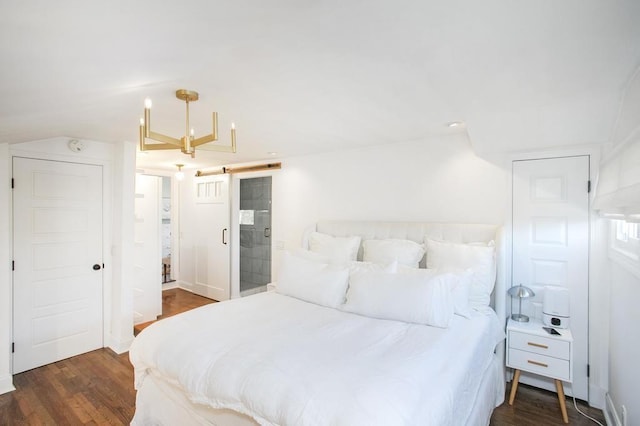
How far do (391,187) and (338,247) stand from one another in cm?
89

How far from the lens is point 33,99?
5.67ft

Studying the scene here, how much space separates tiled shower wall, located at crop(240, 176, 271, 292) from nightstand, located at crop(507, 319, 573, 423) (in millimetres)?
3697

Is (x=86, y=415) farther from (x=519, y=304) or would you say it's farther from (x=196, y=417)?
(x=519, y=304)

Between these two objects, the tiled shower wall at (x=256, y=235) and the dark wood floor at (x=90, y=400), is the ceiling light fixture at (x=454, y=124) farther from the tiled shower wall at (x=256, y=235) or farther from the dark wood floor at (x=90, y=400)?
the tiled shower wall at (x=256, y=235)

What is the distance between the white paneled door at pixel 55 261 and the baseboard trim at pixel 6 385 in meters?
0.32

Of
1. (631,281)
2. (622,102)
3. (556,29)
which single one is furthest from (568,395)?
(556,29)

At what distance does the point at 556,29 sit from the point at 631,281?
159 centimetres

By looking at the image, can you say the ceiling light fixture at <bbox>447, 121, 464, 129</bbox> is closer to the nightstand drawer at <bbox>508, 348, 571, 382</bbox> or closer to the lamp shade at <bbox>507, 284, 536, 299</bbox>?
the lamp shade at <bbox>507, 284, 536, 299</bbox>

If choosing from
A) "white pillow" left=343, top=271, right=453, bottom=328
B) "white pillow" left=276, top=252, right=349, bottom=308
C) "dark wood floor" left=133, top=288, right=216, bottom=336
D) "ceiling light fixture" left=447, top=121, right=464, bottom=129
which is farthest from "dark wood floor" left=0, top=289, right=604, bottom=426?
"ceiling light fixture" left=447, top=121, right=464, bottom=129

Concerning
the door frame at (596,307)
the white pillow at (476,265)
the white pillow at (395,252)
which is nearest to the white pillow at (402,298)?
the white pillow at (476,265)

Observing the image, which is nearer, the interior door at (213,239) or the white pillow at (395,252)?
the white pillow at (395,252)

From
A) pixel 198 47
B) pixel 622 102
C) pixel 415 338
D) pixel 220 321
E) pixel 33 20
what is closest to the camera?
pixel 33 20

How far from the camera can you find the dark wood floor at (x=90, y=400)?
2244 mm

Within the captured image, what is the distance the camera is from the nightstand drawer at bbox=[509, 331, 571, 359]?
2248 mm
